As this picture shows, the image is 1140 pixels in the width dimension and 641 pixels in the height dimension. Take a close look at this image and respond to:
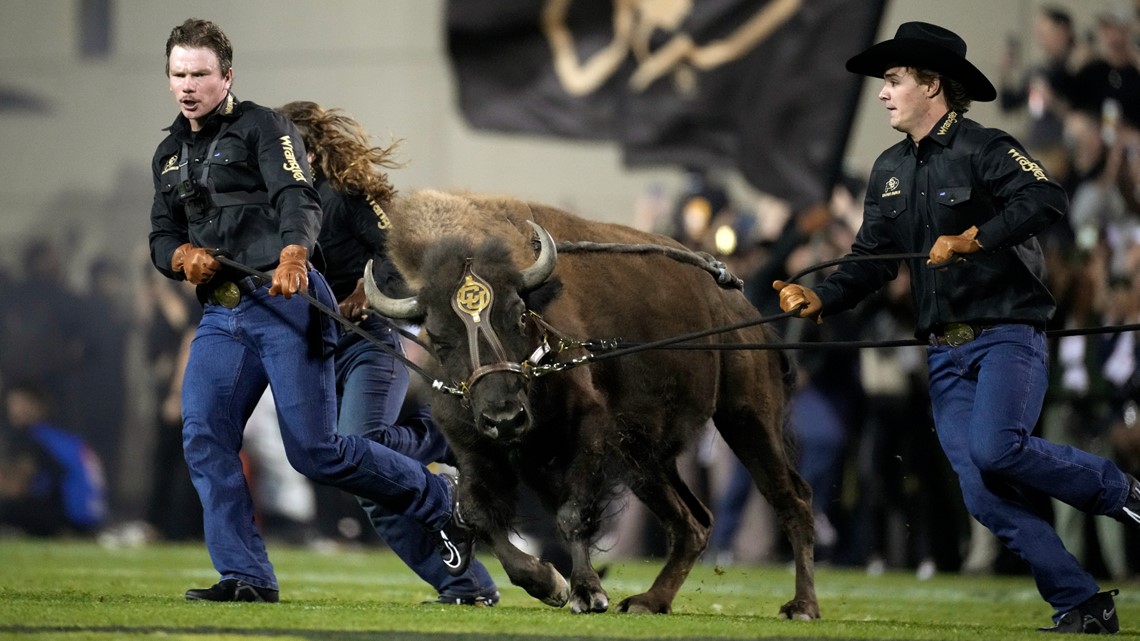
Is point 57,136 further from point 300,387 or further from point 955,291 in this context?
point 955,291

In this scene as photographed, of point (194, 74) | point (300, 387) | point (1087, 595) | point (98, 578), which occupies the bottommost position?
point (98, 578)

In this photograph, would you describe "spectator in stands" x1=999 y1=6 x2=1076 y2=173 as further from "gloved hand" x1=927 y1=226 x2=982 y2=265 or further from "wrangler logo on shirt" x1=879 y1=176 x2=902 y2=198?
"gloved hand" x1=927 y1=226 x2=982 y2=265

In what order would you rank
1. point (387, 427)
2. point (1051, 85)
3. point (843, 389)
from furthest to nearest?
point (1051, 85) < point (843, 389) < point (387, 427)

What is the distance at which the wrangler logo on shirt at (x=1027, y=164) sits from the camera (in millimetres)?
6617

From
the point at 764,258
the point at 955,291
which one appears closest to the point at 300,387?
the point at 955,291

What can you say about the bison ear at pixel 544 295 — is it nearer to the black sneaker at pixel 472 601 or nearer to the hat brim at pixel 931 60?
the black sneaker at pixel 472 601

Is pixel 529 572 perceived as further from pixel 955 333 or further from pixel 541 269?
pixel 955 333

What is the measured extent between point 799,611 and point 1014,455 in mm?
1516

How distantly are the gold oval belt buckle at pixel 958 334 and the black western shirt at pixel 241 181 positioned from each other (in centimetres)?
263

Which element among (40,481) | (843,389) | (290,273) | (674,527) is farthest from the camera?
(40,481)

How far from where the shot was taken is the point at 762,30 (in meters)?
15.9

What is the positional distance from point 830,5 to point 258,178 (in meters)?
9.74

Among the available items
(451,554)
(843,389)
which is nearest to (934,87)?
(451,554)

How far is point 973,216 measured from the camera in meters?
6.91
